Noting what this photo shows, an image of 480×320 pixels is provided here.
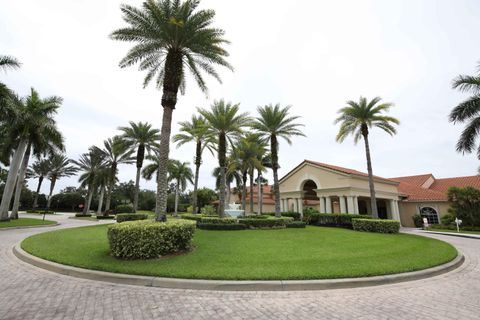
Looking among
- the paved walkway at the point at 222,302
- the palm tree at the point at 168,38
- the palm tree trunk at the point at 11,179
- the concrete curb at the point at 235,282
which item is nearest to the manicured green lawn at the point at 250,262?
the concrete curb at the point at 235,282

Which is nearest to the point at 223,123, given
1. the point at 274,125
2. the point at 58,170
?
the point at 274,125

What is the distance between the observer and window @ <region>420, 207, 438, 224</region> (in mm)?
30562

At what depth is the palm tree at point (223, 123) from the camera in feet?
74.4

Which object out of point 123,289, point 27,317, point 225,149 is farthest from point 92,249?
point 225,149

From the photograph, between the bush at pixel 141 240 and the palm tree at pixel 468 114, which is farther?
the palm tree at pixel 468 114

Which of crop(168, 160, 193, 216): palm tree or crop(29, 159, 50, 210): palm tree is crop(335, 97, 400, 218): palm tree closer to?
crop(168, 160, 193, 216): palm tree

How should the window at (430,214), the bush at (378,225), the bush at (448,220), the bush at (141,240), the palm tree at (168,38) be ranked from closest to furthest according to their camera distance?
the bush at (141,240)
the palm tree at (168,38)
the bush at (378,225)
the bush at (448,220)
the window at (430,214)

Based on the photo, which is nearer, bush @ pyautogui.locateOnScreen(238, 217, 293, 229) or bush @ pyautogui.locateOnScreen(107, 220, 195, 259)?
bush @ pyautogui.locateOnScreen(107, 220, 195, 259)

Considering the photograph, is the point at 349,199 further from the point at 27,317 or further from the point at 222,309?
the point at 27,317

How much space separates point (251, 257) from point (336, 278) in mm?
3185

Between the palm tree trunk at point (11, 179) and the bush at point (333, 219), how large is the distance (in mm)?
30915

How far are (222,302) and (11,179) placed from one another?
28.9 meters

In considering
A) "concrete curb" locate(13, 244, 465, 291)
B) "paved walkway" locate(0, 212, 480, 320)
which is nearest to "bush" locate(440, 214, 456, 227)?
"paved walkway" locate(0, 212, 480, 320)

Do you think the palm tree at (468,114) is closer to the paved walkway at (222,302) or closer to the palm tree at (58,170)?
the paved walkway at (222,302)
